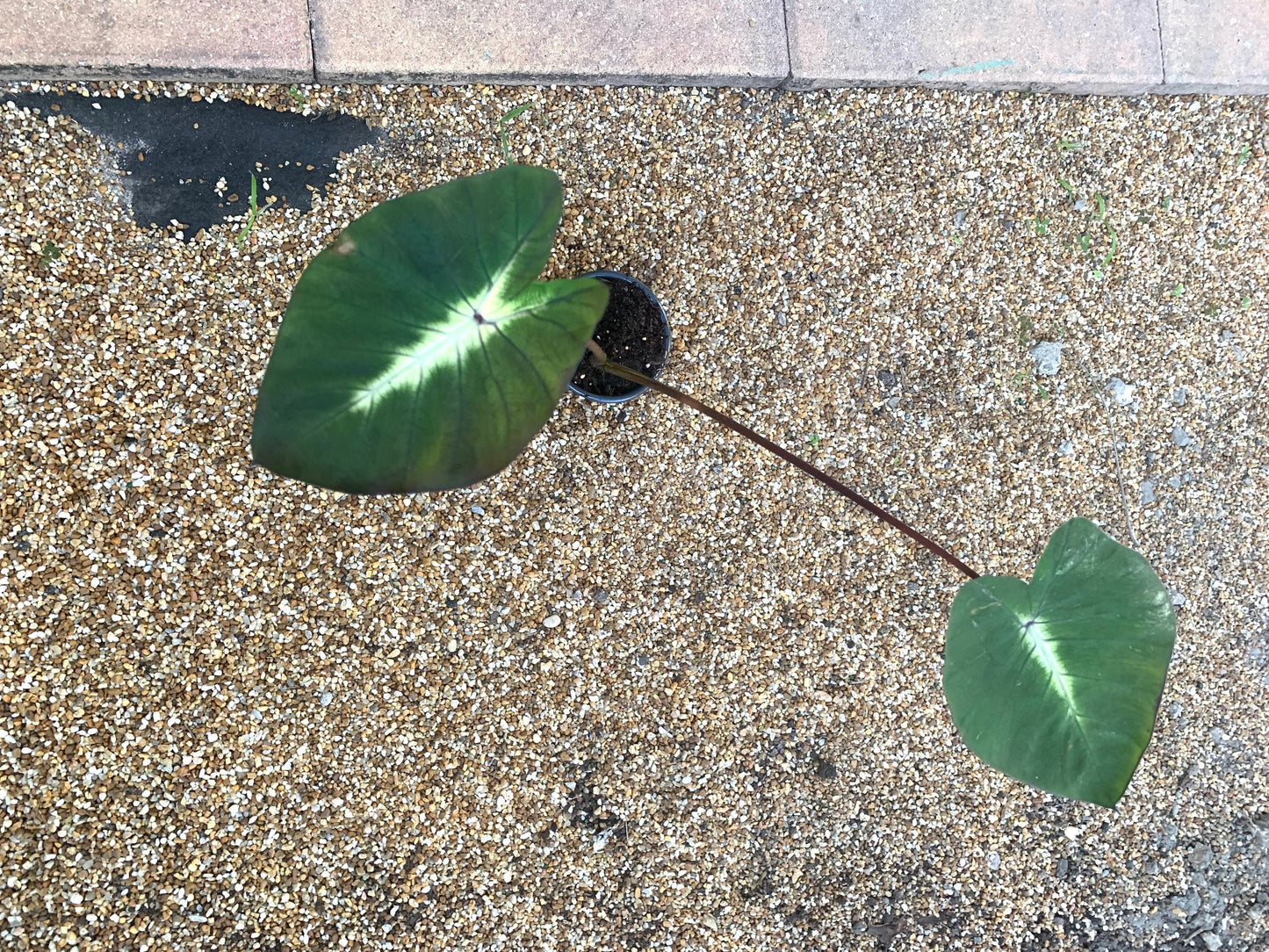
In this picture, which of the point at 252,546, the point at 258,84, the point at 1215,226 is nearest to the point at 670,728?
the point at 252,546

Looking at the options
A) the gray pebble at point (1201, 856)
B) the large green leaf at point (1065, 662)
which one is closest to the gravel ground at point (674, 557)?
the gray pebble at point (1201, 856)

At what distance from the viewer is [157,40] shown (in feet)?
5.12

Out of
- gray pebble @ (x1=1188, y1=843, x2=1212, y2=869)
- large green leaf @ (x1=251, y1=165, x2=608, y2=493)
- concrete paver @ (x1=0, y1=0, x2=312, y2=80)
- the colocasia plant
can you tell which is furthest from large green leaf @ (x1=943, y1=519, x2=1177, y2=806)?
concrete paver @ (x1=0, y1=0, x2=312, y2=80)

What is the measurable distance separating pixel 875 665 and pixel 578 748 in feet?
2.18

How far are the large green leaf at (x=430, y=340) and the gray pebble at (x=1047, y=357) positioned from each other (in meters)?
1.24

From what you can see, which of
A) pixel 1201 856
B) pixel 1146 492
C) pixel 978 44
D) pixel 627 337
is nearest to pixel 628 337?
pixel 627 337

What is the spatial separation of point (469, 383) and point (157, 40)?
3.57ft

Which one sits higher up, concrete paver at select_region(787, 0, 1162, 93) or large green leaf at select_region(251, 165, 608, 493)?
concrete paver at select_region(787, 0, 1162, 93)

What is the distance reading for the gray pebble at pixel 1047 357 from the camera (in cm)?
187

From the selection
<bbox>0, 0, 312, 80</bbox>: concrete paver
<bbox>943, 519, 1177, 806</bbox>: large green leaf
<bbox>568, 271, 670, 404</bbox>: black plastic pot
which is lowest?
<bbox>943, 519, 1177, 806</bbox>: large green leaf

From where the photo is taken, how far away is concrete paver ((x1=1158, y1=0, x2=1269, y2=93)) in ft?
6.31

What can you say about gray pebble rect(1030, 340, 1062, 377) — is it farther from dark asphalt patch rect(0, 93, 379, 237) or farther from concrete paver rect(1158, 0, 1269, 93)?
dark asphalt patch rect(0, 93, 379, 237)

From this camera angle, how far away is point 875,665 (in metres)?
1.81

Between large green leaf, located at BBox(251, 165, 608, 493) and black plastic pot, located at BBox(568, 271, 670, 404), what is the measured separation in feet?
1.86
